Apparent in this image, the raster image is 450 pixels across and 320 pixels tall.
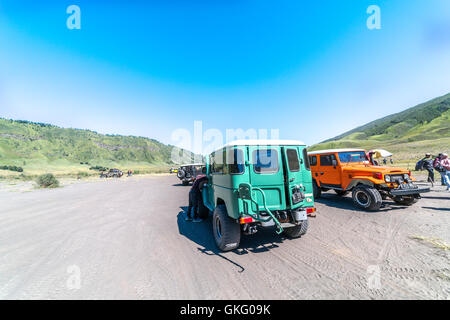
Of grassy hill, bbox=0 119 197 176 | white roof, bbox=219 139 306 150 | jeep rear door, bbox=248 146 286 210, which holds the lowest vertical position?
jeep rear door, bbox=248 146 286 210

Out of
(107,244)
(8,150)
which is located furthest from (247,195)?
(8,150)

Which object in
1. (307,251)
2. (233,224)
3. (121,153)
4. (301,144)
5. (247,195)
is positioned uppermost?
(121,153)

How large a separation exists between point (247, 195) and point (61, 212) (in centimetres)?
922

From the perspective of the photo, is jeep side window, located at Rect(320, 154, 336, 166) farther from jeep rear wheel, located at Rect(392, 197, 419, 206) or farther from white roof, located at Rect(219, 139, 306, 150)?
white roof, located at Rect(219, 139, 306, 150)

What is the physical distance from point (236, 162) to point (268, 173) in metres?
0.76

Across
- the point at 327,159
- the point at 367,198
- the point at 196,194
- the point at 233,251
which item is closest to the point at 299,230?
the point at 233,251

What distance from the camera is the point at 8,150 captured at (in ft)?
224

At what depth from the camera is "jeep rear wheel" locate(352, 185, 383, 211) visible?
254 inches

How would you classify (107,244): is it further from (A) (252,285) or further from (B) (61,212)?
(B) (61,212)

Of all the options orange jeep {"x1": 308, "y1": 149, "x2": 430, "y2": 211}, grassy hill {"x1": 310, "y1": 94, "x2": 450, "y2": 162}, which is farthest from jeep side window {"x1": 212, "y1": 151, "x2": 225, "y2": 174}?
grassy hill {"x1": 310, "y1": 94, "x2": 450, "y2": 162}

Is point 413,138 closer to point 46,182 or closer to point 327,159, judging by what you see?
point 327,159

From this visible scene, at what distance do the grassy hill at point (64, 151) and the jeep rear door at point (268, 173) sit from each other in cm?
6114

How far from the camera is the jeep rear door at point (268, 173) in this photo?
155 inches

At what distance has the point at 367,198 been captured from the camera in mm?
6746
